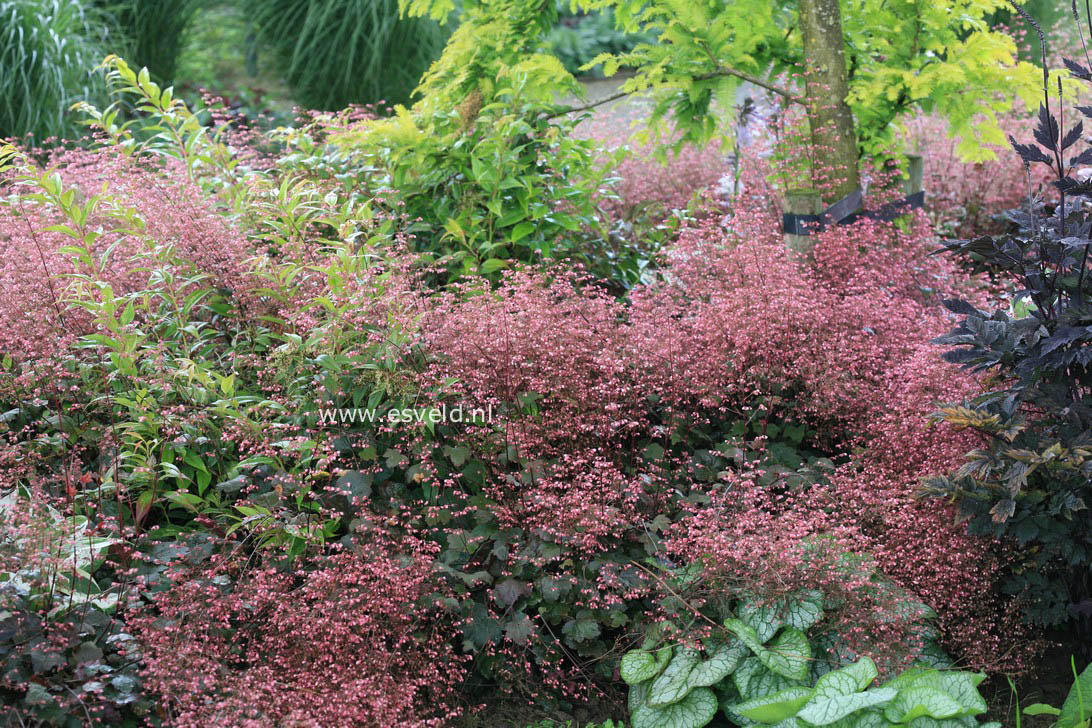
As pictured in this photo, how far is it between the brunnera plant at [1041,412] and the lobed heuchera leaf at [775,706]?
69 cm

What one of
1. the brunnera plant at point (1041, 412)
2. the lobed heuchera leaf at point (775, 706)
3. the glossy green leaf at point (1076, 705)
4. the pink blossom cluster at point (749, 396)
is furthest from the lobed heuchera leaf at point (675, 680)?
the glossy green leaf at point (1076, 705)

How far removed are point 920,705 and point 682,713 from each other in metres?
0.58

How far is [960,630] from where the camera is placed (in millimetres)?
2676

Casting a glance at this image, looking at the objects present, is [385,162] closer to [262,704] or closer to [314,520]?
[314,520]

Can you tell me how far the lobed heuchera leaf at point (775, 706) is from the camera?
2379 mm

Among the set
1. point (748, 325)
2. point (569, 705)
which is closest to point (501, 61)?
point (748, 325)

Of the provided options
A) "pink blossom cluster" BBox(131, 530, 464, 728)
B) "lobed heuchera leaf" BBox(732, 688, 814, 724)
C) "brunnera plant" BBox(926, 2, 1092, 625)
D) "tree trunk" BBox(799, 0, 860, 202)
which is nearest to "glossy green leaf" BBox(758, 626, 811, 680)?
"lobed heuchera leaf" BBox(732, 688, 814, 724)

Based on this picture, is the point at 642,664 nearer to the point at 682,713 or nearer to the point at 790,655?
the point at 682,713

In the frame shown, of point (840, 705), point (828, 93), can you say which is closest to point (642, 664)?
point (840, 705)

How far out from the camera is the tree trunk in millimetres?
4320

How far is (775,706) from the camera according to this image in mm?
2375

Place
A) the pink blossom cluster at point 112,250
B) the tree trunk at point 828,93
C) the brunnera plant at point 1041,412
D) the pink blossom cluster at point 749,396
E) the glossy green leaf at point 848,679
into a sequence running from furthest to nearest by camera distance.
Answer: the tree trunk at point 828,93 < the pink blossom cluster at point 112,250 < the pink blossom cluster at point 749,396 < the brunnera plant at point 1041,412 < the glossy green leaf at point 848,679

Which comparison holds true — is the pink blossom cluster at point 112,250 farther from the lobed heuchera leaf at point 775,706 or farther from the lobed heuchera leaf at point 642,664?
the lobed heuchera leaf at point 775,706

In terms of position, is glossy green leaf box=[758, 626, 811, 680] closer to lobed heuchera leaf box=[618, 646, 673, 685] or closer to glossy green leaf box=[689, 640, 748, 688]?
glossy green leaf box=[689, 640, 748, 688]
